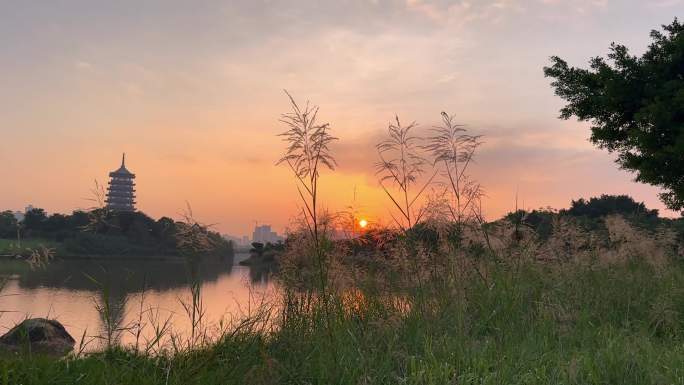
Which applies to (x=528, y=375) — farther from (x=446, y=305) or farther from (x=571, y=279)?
(x=571, y=279)

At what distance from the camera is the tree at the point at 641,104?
17.5m

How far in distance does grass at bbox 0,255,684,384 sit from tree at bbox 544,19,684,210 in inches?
449

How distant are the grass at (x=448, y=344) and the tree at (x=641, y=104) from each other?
1141 cm

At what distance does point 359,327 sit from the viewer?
6.30 meters

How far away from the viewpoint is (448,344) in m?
5.28

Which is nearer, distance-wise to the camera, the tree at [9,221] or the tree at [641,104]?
the tree at [9,221]

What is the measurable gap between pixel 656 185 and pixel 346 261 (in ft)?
51.4

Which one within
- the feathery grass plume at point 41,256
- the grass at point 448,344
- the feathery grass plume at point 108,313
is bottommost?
the grass at point 448,344

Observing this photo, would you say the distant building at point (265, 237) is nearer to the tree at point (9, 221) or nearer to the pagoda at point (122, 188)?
the tree at point (9, 221)

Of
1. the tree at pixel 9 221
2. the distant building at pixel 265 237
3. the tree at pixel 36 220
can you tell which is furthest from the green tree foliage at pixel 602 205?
the tree at pixel 36 220

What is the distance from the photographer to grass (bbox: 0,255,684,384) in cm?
466

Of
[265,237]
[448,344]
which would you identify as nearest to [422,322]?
[448,344]

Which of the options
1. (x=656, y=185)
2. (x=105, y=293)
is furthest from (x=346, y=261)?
(x=656, y=185)

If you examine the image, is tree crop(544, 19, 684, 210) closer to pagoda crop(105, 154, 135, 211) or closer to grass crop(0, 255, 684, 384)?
grass crop(0, 255, 684, 384)
